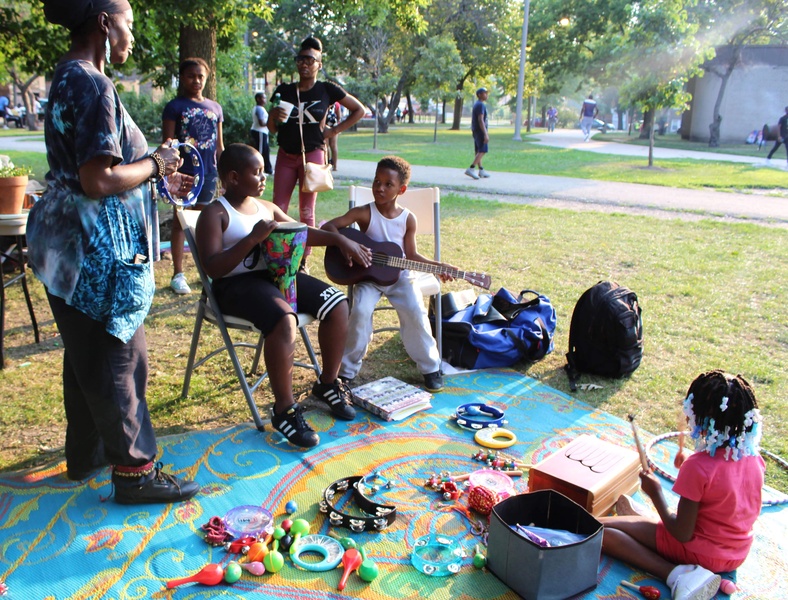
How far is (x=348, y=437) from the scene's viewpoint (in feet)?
11.6

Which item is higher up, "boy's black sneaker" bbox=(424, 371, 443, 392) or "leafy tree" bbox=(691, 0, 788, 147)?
"leafy tree" bbox=(691, 0, 788, 147)

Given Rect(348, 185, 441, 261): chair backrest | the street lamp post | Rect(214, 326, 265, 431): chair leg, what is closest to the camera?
Rect(214, 326, 265, 431): chair leg

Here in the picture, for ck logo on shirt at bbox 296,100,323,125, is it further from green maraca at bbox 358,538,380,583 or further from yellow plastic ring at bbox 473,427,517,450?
green maraca at bbox 358,538,380,583

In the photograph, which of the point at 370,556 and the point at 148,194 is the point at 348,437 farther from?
the point at 148,194

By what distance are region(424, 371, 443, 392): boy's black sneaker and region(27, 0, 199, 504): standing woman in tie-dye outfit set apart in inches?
69.1

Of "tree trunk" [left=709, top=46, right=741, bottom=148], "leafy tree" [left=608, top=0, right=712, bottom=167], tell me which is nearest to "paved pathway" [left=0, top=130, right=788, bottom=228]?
"leafy tree" [left=608, top=0, right=712, bottom=167]

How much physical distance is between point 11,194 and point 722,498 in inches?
173

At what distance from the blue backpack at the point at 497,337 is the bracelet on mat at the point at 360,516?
175 cm

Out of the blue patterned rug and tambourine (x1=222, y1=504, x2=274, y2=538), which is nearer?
the blue patterned rug

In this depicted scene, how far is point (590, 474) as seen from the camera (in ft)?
9.34

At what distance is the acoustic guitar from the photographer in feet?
13.2

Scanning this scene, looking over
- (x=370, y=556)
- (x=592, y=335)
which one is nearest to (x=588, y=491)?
(x=370, y=556)

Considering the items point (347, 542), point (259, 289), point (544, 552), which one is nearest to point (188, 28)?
point (259, 289)

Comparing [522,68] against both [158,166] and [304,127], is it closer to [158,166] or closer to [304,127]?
[304,127]
